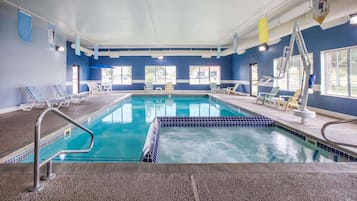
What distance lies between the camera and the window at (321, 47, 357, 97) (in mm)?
5910

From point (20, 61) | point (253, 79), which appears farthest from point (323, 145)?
point (253, 79)

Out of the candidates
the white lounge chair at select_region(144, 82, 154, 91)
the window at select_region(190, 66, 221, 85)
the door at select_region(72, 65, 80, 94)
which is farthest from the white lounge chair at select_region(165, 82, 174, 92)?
the door at select_region(72, 65, 80, 94)

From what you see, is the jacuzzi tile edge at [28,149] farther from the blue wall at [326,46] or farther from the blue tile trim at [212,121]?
the blue wall at [326,46]

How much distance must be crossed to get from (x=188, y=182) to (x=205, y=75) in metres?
14.9

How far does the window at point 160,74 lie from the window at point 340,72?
10746mm


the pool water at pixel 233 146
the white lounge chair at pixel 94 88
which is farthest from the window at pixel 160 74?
the pool water at pixel 233 146

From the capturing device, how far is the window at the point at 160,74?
53.9 feet

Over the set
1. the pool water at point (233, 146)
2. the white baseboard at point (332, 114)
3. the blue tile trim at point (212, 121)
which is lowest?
the pool water at point (233, 146)

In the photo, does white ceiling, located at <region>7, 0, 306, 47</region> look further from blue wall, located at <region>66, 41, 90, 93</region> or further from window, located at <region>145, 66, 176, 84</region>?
window, located at <region>145, 66, 176, 84</region>

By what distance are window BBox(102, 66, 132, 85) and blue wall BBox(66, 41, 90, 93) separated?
1.40 m

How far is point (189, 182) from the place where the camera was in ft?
6.87

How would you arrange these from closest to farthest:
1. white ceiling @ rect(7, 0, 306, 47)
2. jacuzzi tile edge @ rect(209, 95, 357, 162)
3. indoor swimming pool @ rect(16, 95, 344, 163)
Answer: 1. jacuzzi tile edge @ rect(209, 95, 357, 162)
2. indoor swimming pool @ rect(16, 95, 344, 163)
3. white ceiling @ rect(7, 0, 306, 47)

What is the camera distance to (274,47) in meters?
10.1

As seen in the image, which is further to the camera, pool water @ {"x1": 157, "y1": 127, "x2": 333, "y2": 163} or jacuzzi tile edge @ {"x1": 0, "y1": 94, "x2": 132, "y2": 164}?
pool water @ {"x1": 157, "y1": 127, "x2": 333, "y2": 163}
